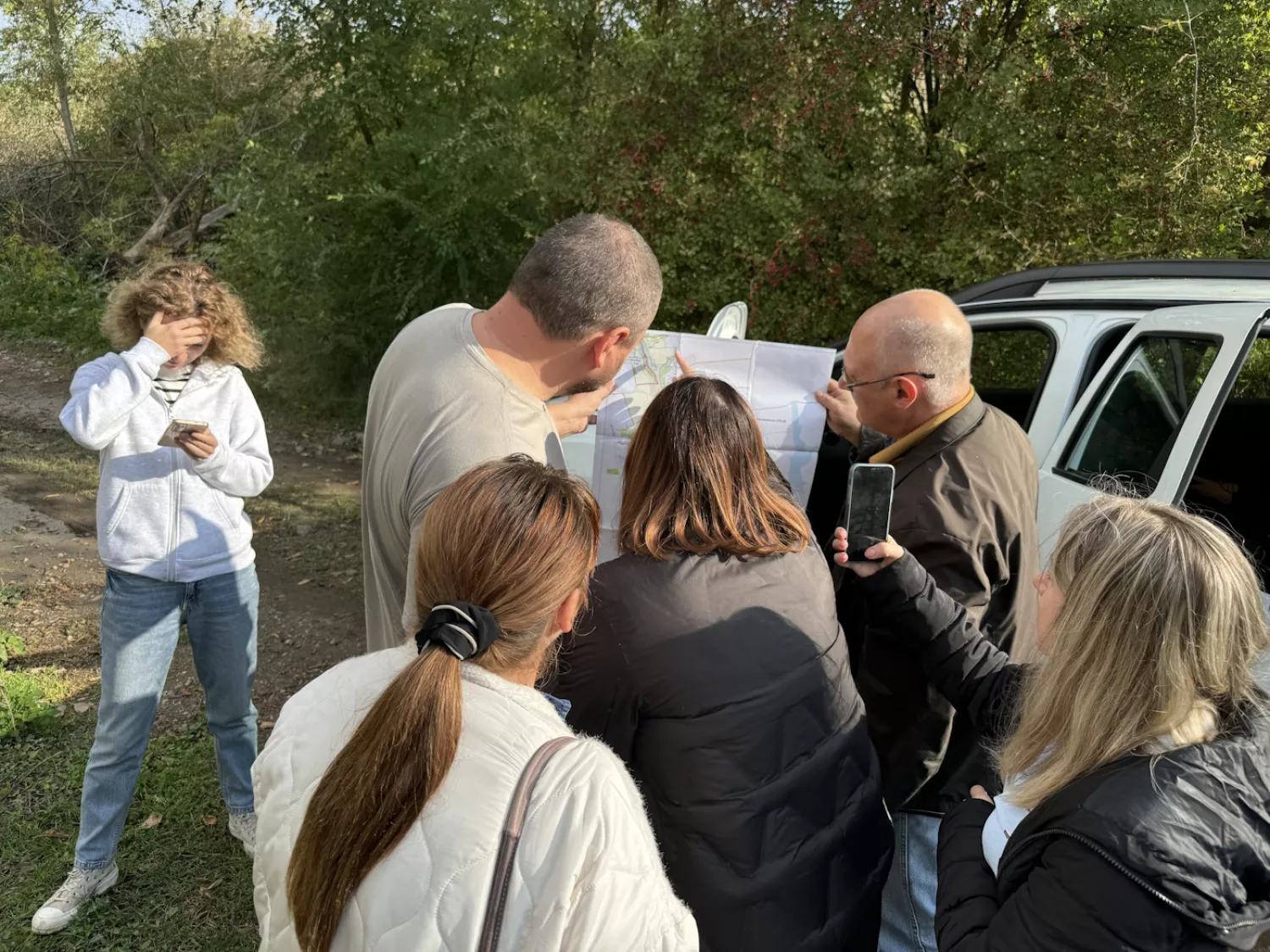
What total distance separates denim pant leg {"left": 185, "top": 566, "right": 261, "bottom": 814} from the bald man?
205cm

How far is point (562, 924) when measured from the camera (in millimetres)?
1142

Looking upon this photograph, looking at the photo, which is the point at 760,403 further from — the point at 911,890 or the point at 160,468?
the point at 160,468

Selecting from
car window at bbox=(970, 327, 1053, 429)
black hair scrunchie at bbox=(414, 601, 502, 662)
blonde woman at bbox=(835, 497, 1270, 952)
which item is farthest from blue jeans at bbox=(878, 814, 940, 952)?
car window at bbox=(970, 327, 1053, 429)

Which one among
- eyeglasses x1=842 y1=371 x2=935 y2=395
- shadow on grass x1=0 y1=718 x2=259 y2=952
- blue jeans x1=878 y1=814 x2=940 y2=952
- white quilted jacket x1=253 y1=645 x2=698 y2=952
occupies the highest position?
eyeglasses x1=842 y1=371 x2=935 y2=395

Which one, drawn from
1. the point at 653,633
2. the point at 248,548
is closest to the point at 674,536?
the point at 653,633

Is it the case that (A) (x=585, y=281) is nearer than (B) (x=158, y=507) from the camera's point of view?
Yes

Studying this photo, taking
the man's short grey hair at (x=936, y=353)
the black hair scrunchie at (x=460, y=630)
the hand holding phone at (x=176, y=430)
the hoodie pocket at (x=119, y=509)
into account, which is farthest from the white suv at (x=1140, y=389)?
the black hair scrunchie at (x=460, y=630)

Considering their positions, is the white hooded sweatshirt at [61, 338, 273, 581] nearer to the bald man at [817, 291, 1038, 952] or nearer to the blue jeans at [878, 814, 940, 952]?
the bald man at [817, 291, 1038, 952]

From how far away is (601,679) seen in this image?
1692 millimetres

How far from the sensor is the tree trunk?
15.0 meters

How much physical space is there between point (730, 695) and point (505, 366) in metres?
0.95

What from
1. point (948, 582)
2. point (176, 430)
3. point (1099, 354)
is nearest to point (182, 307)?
point (176, 430)

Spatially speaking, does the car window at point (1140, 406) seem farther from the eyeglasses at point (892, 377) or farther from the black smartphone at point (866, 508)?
the black smartphone at point (866, 508)

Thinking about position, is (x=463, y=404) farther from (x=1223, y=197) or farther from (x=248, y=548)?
(x=1223, y=197)
